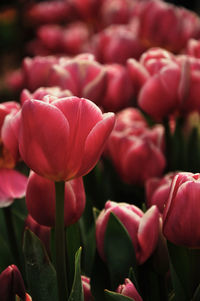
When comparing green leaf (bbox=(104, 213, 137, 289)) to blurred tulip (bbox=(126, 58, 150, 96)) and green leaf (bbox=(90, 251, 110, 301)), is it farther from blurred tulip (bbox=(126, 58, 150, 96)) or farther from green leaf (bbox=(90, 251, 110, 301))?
blurred tulip (bbox=(126, 58, 150, 96))

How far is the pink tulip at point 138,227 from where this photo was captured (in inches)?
22.0

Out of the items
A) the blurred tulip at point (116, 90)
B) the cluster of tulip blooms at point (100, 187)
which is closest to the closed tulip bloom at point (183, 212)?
the cluster of tulip blooms at point (100, 187)

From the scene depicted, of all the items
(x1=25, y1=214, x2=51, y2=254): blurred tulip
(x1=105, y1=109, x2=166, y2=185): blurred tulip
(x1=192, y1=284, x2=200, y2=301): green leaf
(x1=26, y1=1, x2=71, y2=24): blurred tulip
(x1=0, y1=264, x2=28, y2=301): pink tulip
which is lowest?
(x1=26, y1=1, x2=71, y2=24): blurred tulip

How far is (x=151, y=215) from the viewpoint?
0.56m

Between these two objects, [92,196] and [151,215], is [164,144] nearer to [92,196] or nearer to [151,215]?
[92,196]

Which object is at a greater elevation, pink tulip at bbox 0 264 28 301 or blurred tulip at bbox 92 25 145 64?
pink tulip at bbox 0 264 28 301

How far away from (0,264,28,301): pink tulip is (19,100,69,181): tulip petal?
0.34 feet

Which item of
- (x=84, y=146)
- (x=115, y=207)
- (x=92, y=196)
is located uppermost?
(x=84, y=146)

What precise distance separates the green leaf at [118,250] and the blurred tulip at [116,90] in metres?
0.41

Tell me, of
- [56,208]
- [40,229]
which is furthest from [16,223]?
[56,208]

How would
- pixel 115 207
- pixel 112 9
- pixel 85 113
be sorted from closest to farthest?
pixel 85 113 → pixel 115 207 → pixel 112 9

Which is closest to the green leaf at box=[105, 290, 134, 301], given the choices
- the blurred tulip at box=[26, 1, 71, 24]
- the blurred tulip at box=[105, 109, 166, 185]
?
the blurred tulip at box=[105, 109, 166, 185]

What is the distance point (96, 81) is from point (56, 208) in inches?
13.5

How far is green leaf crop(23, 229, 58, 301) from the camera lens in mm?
541
